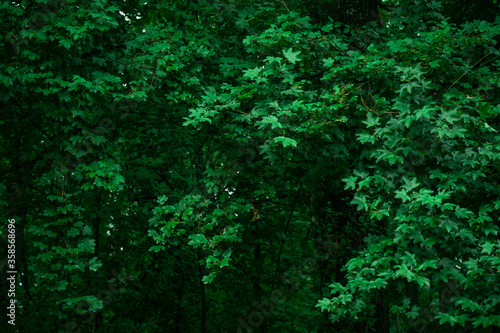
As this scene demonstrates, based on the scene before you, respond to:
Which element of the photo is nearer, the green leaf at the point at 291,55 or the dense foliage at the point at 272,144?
the dense foliage at the point at 272,144

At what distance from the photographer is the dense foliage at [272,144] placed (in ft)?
17.8

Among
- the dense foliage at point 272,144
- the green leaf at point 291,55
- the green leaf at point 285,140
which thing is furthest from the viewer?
the green leaf at point 291,55

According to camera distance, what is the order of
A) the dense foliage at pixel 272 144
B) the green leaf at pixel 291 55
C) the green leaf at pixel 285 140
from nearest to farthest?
1. the dense foliage at pixel 272 144
2. the green leaf at pixel 285 140
3. the green leaf at pixel 291 55

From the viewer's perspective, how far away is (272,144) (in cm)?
591

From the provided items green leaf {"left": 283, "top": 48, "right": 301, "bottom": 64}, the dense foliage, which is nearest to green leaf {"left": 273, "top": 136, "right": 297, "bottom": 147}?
the dense foliage

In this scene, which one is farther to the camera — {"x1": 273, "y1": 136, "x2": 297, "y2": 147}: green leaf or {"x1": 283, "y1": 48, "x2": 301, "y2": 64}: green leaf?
{"x1": 283, "y1": 48, "x2": 301, "y2": 64}: green leaf

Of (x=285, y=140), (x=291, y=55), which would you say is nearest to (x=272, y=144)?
(x=285, y=140)

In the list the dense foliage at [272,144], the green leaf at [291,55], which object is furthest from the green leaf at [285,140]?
the green leaf at [291,55]

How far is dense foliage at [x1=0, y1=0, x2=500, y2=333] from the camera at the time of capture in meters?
5.42

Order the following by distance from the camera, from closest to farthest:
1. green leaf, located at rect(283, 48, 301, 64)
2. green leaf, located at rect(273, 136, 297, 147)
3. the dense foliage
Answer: the dense foliage, green leaf, located at rect(273, 136, 297, 147), green leaf, located at rect(283, 48, 301, 64)

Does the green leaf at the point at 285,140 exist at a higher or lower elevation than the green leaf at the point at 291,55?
lower

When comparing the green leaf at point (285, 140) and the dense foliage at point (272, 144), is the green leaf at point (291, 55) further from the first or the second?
the green leaf at point (285, 140)

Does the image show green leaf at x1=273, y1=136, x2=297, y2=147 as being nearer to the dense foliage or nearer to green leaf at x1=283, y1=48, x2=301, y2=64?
the dense foliage

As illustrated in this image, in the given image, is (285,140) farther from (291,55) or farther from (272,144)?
(291,55)
